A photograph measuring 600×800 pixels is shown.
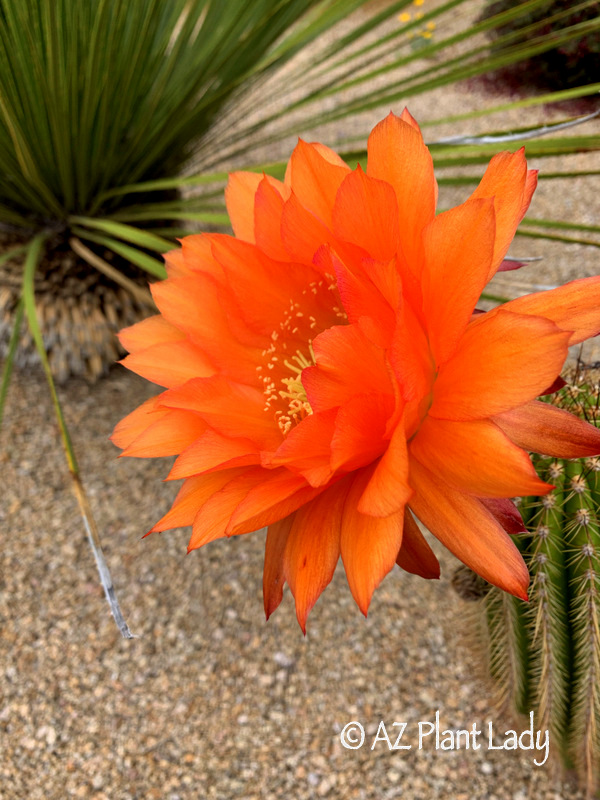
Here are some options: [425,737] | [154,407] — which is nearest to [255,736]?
[425,737]

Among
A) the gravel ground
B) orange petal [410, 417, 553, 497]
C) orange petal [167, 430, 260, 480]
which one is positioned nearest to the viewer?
orange petal [410, 417, 553, 497]

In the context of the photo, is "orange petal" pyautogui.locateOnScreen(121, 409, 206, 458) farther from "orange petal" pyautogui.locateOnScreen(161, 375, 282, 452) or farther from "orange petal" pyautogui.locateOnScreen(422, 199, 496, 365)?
"orange petal" pyautogui.locateOnScreen(422, 199, 496, 365)

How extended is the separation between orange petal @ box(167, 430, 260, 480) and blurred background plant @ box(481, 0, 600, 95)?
8.41ft

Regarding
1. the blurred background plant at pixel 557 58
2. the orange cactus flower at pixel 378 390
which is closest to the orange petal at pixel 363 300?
the orange cactus flower at pixel 378 390

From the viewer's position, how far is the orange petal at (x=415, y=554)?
1.89 feet

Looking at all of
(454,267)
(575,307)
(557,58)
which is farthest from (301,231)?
(557,58)

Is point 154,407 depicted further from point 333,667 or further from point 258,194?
point 333,667

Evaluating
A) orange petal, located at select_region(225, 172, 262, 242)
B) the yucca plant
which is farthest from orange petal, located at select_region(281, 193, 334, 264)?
the yucca plant

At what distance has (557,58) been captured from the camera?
2828 mm

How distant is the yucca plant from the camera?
2.55 ft

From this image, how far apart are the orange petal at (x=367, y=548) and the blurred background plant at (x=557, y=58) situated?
2.60 meters

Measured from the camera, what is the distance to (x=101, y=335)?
61.1 inches

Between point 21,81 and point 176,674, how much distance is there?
1106 mm

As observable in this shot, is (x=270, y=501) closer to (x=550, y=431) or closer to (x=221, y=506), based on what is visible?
(x=221, y=506)
